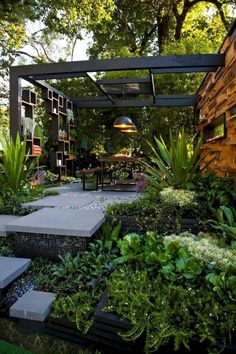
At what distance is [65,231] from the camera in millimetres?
3090

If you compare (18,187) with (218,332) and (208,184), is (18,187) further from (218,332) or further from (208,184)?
(218,332)

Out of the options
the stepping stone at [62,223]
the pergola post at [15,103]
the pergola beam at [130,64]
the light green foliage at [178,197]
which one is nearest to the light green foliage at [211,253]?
the light green foliage at [178,197]

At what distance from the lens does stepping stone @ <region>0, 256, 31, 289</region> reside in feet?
8.55

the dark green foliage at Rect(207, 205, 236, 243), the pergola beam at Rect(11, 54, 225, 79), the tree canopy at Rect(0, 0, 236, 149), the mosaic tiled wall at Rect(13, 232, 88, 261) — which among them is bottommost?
the mosaic tiled wall at Rect(13, 232, 88, 261)

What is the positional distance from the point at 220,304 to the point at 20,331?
56.5 inches

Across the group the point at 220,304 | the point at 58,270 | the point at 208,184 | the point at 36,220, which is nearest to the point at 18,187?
the point at 36,220

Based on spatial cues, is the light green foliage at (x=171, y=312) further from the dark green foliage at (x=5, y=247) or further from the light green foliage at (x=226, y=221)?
the dark green foliage at (x=5, y=247)

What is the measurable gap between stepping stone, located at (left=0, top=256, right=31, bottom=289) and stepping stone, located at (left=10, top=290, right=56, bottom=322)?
19 centimetres

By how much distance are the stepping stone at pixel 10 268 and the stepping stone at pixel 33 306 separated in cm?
19

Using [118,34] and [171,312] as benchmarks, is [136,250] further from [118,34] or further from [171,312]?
[118,34]

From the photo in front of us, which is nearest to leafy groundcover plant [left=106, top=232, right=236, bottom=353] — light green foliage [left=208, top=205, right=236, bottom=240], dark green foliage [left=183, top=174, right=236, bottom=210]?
light green foliage [left=208, top=205, right=236, bottom=240]

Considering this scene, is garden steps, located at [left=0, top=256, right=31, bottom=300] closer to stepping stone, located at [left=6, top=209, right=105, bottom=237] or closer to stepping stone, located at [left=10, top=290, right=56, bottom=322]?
stepping stone, located at [left=10, top=290, right=56, bottom=322]

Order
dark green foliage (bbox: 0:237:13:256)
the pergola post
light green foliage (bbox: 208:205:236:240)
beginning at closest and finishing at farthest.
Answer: light green foliage (bbox: 208:205:236:240)
dark green foliage (bbox: 0:237:13:256)
the pergola post

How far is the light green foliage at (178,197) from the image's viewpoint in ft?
11.6
